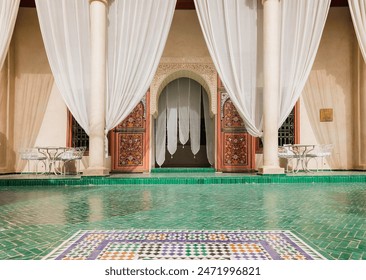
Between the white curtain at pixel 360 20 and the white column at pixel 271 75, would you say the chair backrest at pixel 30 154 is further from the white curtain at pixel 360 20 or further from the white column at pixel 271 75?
the white curtain at pixel 360 20

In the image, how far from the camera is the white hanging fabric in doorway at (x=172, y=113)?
29.0ft

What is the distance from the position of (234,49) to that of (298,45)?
43.4 inches

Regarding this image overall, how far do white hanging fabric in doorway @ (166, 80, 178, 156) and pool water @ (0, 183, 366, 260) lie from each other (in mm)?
4456

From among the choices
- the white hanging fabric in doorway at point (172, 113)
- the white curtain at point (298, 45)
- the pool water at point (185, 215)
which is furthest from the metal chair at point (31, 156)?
the white curtain at point (298, 45)

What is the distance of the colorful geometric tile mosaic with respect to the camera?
1813mm

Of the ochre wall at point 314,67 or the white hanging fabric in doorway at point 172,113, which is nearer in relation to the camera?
the ochre wall at point 314,67

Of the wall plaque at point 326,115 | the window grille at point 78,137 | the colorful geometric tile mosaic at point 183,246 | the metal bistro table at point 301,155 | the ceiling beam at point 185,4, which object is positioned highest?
the ceiling beam at point 185,4

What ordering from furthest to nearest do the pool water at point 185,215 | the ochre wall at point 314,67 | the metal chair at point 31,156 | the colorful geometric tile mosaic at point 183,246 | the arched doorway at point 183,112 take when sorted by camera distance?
1. the arched doorway at point 183,112
2. the ochre wall at point 314,67
3. the metal chair at point 31,156
4. the pool water at point 185,215
5. the colorful geometric tile mosaic at point 183,246

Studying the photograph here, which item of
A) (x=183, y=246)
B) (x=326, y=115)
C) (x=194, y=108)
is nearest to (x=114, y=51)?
(x=194, y=108)

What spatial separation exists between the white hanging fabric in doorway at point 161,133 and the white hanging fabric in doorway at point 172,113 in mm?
131

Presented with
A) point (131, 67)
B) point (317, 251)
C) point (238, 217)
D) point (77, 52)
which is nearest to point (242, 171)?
point (131, 67)

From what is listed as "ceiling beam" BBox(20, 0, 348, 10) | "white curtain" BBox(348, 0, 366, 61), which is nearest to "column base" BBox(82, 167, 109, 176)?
"ceiling beam" BBox(20, 0, 348, 10)

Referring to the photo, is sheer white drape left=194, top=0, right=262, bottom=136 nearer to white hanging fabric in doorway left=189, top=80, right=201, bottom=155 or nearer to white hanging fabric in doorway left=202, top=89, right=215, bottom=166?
white hanging fabric in doorway left=202, top=89, right=215, bottom=166

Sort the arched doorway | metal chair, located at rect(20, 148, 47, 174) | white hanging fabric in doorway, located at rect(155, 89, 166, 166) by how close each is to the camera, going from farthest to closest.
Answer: the arched doorway → white hanging fabric in doorway, located at rect(155, 89, 166, 166) → metal chair, located at rect(20, 148, 47, 174)
